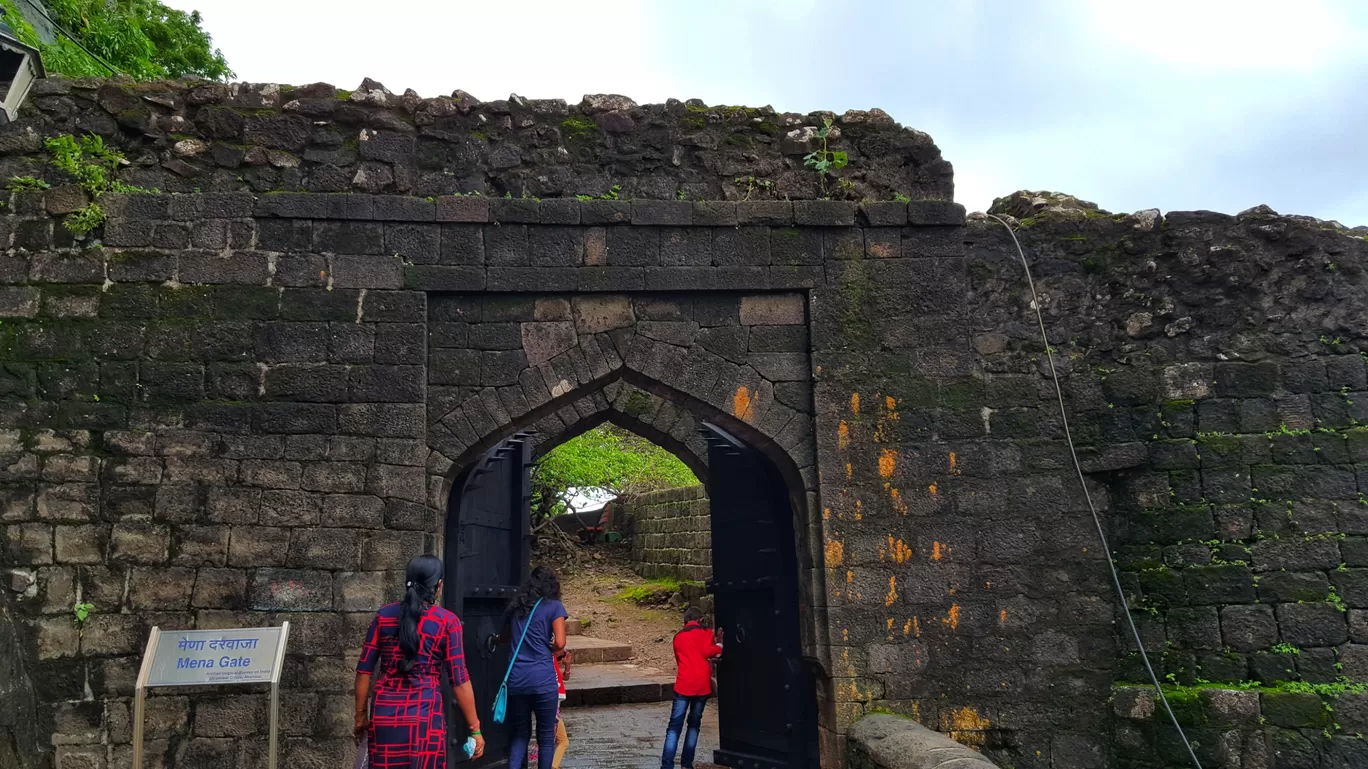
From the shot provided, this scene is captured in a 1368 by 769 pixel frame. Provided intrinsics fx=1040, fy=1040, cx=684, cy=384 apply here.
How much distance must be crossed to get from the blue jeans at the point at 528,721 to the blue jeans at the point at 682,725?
1175 mm

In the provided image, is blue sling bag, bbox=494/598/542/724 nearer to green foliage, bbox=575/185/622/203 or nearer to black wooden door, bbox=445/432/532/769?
black wooden door, bbox=445/432/532/769

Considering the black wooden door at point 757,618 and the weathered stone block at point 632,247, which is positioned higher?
the weathered stone block at point 632,247

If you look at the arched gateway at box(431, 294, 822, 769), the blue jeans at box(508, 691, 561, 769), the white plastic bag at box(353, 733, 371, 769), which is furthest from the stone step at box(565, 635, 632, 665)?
the white plastic bag at box(353, 733, 371, 769)

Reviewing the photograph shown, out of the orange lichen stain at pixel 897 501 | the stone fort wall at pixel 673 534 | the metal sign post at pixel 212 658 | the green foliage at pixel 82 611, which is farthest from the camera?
the stone fort wall at pixel 673 534

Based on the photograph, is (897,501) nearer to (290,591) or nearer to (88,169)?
(290,591)

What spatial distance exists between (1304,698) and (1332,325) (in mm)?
2109

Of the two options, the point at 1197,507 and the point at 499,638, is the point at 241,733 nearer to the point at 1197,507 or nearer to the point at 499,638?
the point at 499,638

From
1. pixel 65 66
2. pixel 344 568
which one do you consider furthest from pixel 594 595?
pixel 344 568

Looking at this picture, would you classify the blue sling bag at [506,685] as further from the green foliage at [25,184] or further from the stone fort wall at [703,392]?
the green foliage at [25,184]

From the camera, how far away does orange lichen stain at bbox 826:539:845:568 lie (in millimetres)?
5711

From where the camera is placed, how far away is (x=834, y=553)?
5.72m

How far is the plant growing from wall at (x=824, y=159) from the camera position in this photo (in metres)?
6.15

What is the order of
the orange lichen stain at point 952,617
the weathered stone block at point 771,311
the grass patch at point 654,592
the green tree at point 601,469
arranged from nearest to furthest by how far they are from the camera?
the orange lichen stain at point 952,617 < the weathered stone block at point 771,311 < the grass patch at point 654,592 < the green tree at point 601,469

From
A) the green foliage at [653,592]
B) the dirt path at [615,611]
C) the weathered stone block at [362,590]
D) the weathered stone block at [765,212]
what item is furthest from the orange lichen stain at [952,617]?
the green foliage at [653,592]
